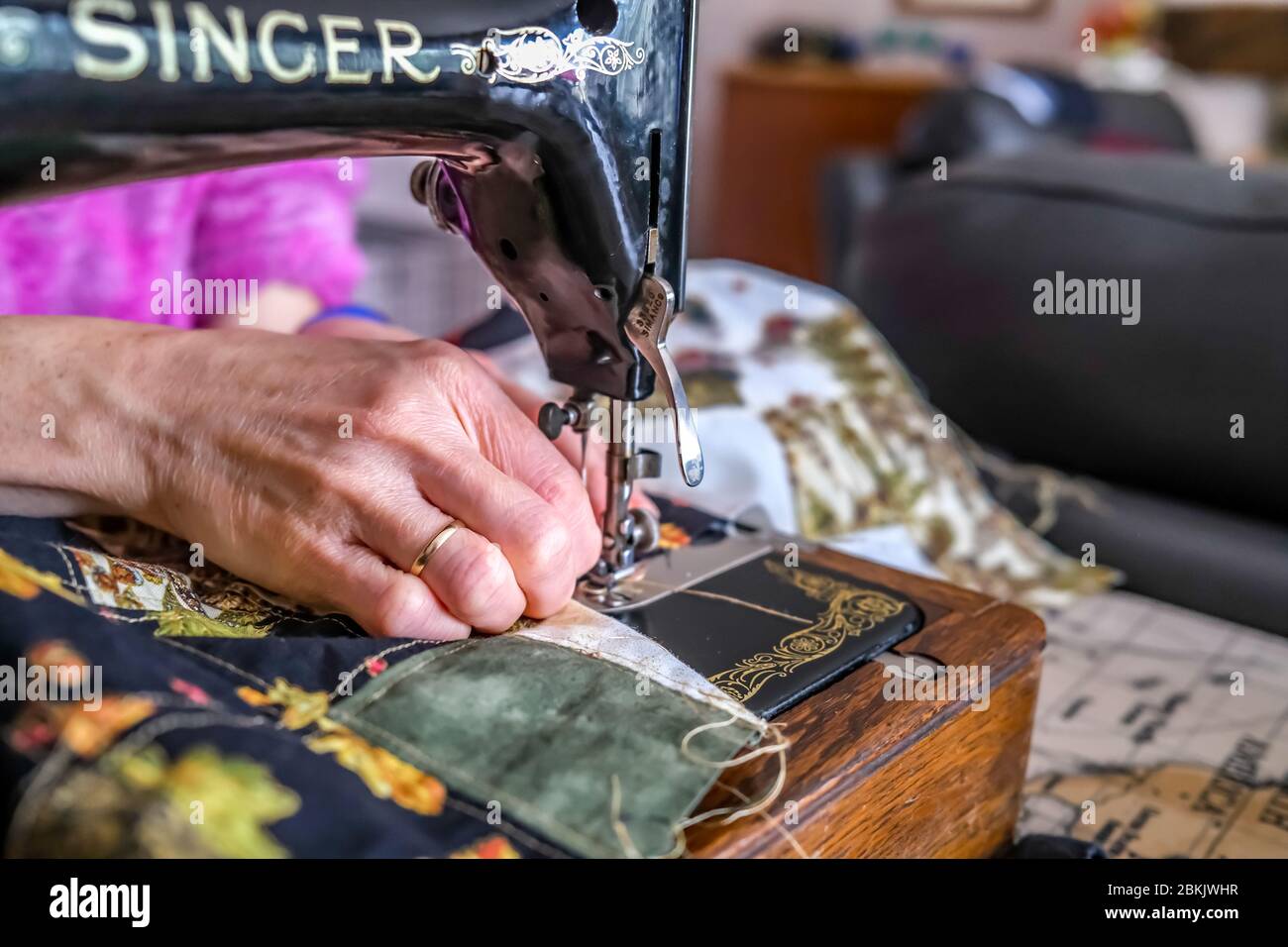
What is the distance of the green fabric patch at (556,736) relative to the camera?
45 cm

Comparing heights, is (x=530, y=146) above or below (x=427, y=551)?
above

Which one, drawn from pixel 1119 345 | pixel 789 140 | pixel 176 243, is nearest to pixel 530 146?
pixel 176 243

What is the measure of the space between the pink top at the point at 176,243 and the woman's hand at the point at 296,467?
38cm

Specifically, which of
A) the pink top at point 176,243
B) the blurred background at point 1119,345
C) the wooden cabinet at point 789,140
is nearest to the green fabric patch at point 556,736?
the blurred background at point 1119,345

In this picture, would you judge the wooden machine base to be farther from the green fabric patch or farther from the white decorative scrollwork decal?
the white decorative scrollwork decal

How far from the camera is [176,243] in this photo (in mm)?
1059

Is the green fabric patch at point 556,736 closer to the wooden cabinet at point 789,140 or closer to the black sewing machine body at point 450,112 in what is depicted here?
the black sewing machine body at point 450,112

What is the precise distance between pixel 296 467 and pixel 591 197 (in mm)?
201

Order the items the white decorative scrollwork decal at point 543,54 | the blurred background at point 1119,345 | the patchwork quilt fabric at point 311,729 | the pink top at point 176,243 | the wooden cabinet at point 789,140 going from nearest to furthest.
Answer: the patchwork quilt fabric at point 311,729, the white decorative scrollwork decal at point 543,54, the pink top at point 176,243, the blurred background at point 1119,345, the wooden cabinet at point 789,140

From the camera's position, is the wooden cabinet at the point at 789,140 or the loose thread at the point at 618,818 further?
the wooden cabinet at the point at 789,140

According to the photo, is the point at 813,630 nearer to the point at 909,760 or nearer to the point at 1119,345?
the point at 909,760

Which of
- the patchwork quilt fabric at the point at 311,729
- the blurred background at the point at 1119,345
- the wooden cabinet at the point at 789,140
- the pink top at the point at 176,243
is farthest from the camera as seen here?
the wooden cabinet at the point at 789,140

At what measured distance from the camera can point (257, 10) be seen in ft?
1.57
